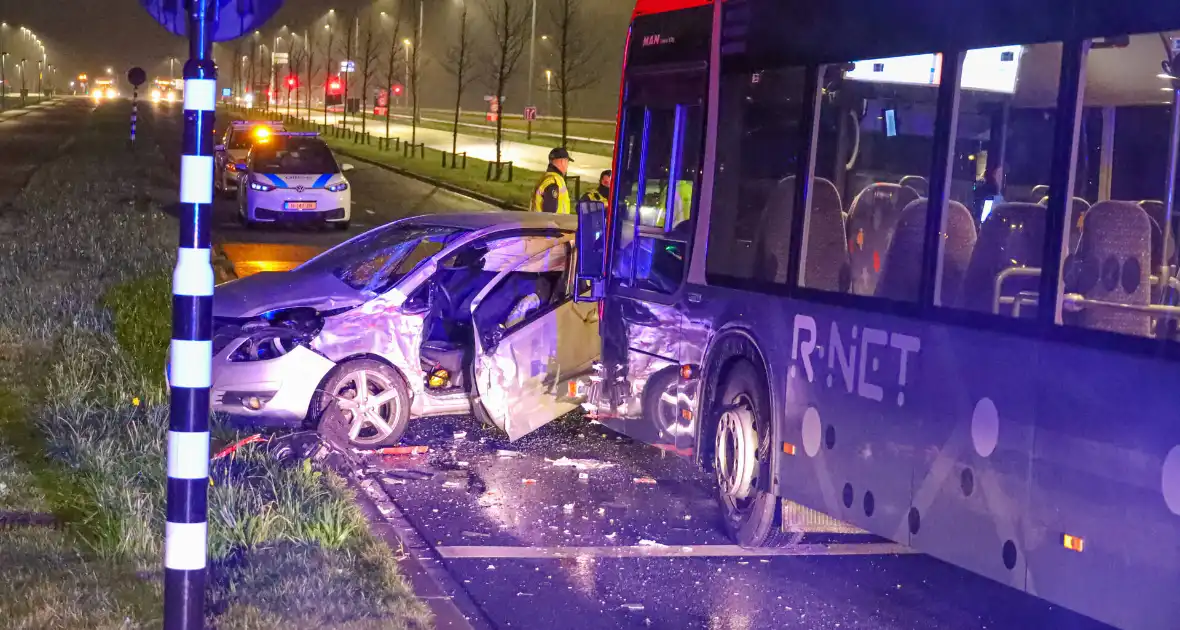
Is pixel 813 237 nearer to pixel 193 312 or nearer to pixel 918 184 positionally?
pixel 918 184

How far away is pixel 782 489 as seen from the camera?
7.17 m

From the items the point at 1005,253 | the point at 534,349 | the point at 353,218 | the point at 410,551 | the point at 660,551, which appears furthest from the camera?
the point at 353,218

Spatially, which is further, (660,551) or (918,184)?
(660,551)

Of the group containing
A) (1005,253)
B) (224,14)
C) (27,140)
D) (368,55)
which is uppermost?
(368,55)

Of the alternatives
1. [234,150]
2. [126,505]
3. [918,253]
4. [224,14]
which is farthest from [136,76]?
[224,14]

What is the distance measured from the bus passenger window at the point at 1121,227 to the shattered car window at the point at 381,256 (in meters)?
5.03

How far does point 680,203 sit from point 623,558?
7.22ft

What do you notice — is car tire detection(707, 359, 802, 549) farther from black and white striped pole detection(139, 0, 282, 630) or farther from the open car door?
black and white striped pole detection(139, 0, 282, 630)

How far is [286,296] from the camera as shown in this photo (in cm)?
954

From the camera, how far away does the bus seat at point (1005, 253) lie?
216 inches

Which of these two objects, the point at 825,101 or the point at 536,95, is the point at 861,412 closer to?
the point at 825,101

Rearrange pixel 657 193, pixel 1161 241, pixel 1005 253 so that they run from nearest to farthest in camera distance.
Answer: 1. pixel 1161 241
2. pixel 1005 253
3. pixel 657 193

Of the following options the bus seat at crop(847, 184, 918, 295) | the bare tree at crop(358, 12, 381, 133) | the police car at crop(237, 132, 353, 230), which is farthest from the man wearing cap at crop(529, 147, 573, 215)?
the bare tree at crop(358, 12, 381, 133)

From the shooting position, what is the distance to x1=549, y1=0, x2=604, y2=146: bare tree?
42.5 metres
